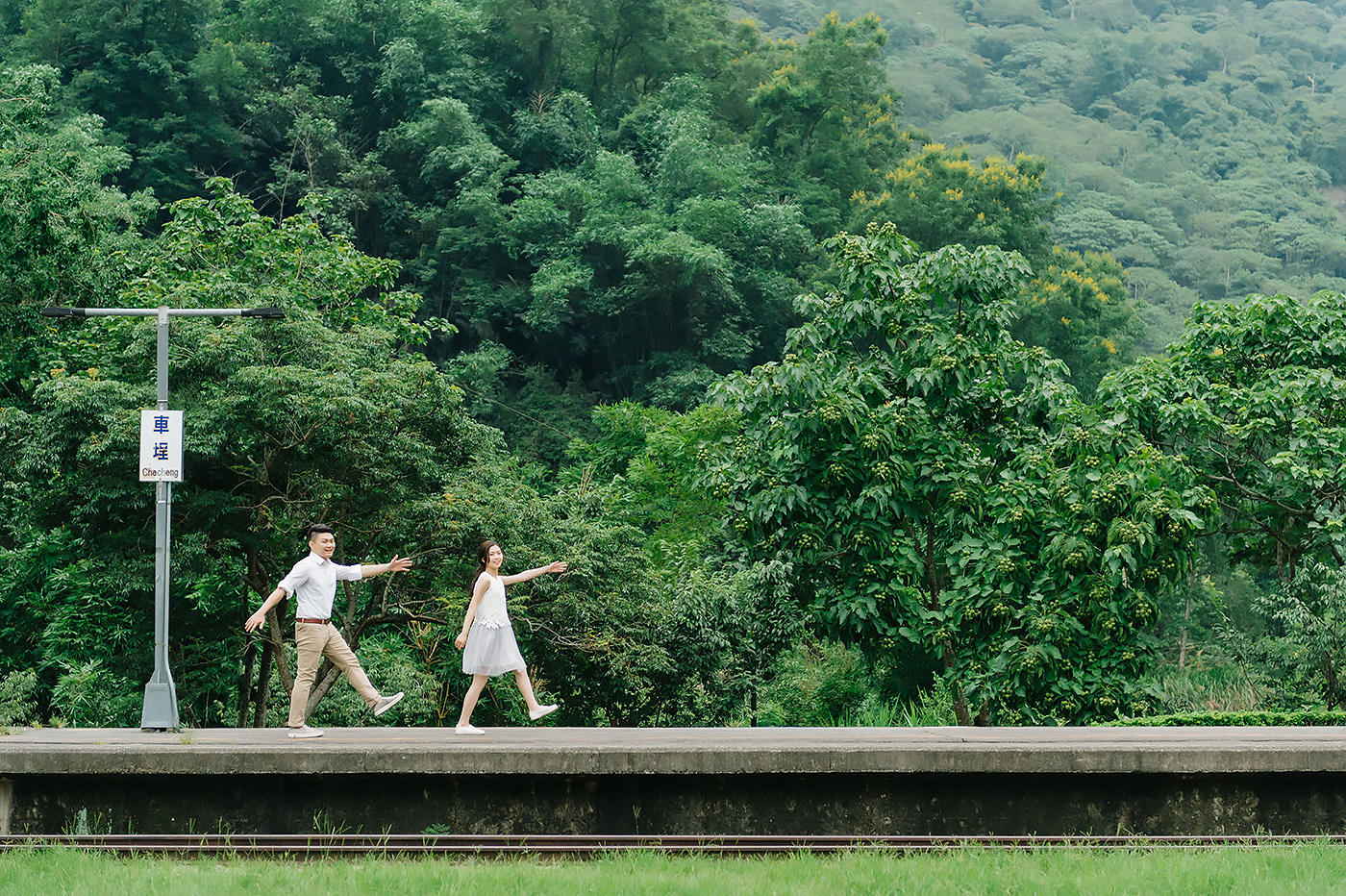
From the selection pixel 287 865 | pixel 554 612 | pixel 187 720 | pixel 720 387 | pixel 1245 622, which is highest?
pixel 720 387

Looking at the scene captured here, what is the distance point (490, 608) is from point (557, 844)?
2.20m

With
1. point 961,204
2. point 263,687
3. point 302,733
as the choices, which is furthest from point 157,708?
point 961,204

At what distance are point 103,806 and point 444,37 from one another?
42.4m

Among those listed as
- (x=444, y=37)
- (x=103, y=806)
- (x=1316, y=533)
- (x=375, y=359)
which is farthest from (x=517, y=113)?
(x=103, y=806)

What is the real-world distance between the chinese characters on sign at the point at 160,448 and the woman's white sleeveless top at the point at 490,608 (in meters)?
3.57

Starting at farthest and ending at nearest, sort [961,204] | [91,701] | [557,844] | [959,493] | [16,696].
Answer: [961,204]
[91,701]
[16,696]
[959,493]
[557,844]

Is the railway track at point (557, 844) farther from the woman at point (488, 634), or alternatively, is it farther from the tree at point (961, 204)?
the tree at point (961, 204)

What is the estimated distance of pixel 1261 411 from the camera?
15.2m

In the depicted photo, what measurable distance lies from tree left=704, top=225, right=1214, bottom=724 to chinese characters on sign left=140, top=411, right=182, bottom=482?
593 cm

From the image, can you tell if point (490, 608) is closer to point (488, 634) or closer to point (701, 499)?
point (488, 634)

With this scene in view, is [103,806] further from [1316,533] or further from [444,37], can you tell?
[444,37]

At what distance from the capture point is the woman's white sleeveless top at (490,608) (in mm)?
9492

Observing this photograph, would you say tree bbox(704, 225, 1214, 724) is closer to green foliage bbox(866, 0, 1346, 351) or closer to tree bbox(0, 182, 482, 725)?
tree bbox(0, 182, 482, 725)

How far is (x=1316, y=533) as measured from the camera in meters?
14.8
